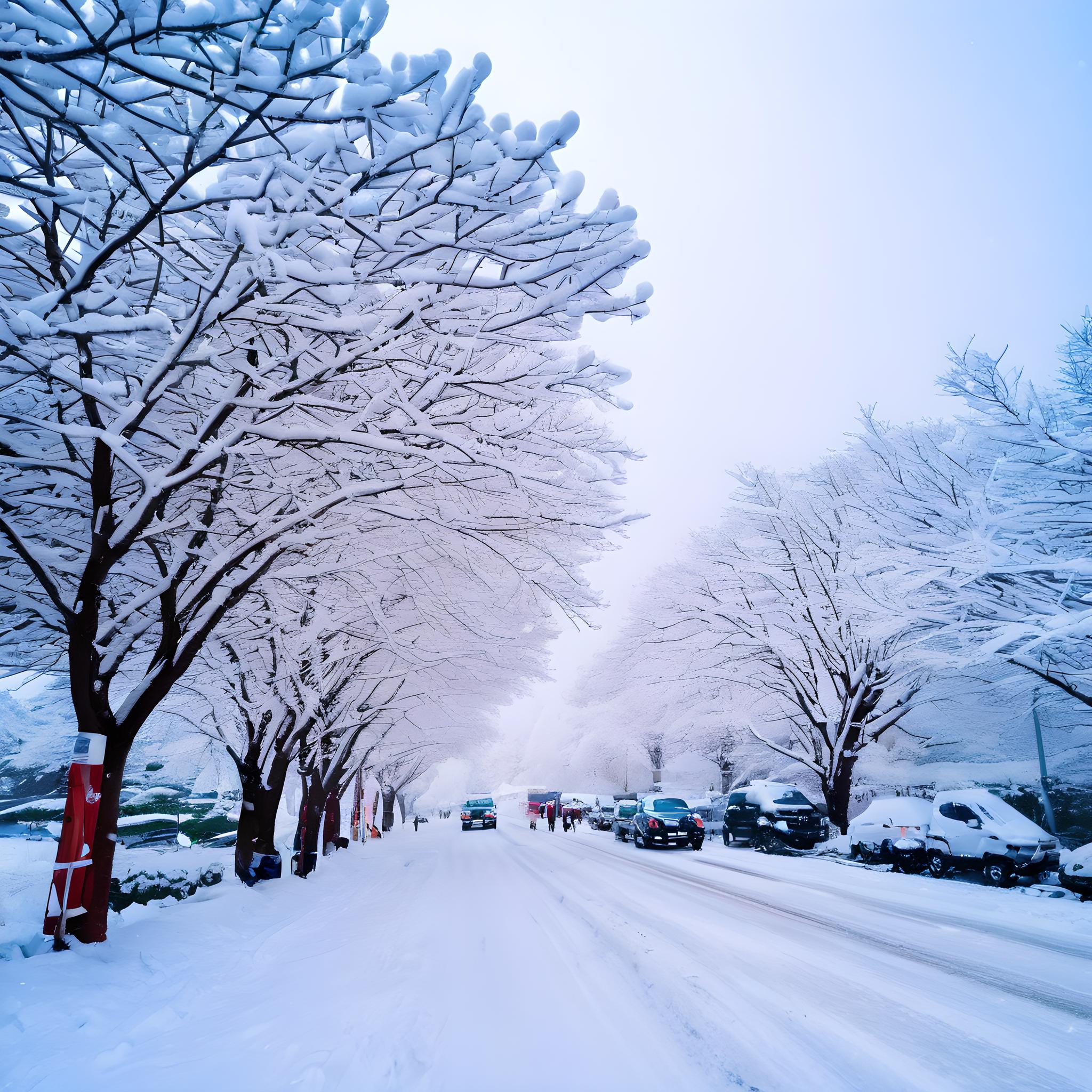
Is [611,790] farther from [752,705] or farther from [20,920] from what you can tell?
[20,920]

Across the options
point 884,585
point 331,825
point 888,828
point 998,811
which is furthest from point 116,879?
point 998,811

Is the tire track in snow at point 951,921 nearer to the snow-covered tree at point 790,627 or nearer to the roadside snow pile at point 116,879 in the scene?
the snow-covered tree at point 790,627

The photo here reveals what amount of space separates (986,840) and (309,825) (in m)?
13.8

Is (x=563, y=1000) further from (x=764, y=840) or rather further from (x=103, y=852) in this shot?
(x=764, y=840)

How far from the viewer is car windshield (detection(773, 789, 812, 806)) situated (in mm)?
20406

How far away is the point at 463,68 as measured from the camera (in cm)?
360

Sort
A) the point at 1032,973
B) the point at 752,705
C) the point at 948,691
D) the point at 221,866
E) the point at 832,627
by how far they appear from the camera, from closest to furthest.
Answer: the point at 1032,973, the point at 221,866, the point at 832,627, the point at 948,691, the point at 752,705

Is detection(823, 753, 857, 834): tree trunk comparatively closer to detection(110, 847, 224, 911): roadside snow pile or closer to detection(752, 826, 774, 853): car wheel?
detection(752, 826, 774, 853): car wheel

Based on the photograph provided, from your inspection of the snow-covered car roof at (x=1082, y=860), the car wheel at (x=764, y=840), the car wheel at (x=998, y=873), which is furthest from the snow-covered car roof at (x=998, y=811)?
the car wheel at (x=764, y=840)

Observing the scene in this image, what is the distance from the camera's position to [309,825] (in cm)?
1397

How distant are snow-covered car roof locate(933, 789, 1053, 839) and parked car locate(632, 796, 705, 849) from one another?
911cm

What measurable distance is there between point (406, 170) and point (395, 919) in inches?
354

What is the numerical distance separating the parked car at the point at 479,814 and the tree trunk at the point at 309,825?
2421 centimetres

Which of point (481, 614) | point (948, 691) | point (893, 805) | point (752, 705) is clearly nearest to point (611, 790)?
point (752, 705)
